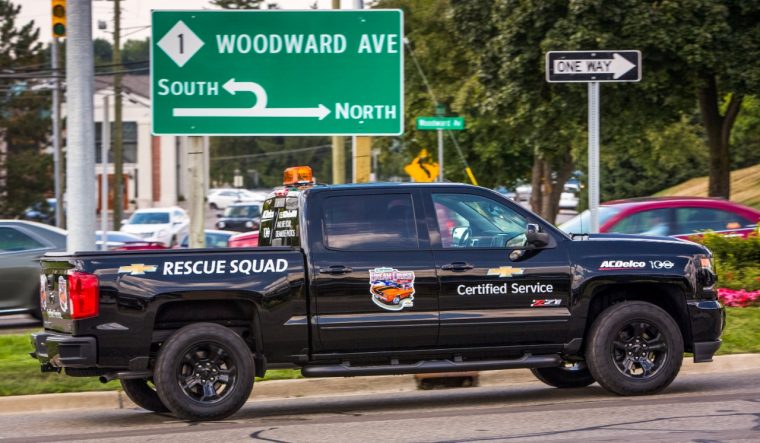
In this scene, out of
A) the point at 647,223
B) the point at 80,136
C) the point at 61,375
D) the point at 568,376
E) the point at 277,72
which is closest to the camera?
the point at 568,376

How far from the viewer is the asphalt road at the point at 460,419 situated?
8000 millimetres

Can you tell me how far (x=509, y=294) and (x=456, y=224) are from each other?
2.35 ft

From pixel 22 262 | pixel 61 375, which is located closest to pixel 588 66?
pixel 61 375

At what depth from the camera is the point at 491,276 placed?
9.23 metres

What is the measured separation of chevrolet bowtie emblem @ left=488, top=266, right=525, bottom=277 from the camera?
9.23 meters

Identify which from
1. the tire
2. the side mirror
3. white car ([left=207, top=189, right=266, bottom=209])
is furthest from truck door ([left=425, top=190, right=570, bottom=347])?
white car ([left=207, top=189, right=266, bottom=209])

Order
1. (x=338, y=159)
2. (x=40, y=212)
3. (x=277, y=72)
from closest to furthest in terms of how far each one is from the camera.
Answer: (x=277, y=72) → (x=338, y=159) → (x=40, y=212)

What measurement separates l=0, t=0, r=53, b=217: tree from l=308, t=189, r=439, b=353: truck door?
4488 centimetres

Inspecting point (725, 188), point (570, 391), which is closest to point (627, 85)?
point (725, 188)

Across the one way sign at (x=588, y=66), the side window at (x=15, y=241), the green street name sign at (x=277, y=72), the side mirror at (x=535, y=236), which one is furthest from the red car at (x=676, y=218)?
the side mirror at (x=535, y=236)

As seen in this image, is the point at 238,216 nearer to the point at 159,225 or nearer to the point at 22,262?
the point at 159,225

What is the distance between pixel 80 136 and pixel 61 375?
87.6 inches

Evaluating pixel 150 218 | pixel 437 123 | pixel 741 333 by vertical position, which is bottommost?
pixel 741 333

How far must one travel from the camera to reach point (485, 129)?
35.3 m
